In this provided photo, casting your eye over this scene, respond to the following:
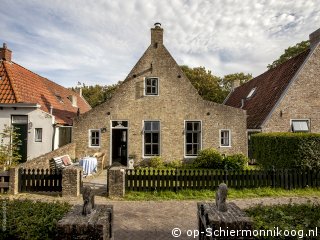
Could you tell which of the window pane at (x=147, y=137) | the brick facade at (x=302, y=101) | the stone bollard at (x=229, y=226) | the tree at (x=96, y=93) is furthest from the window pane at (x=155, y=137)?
the tree at (x=96, y=93)

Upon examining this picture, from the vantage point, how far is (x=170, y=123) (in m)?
17.1

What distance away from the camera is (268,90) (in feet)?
68.9

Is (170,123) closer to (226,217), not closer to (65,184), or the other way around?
(65,184)

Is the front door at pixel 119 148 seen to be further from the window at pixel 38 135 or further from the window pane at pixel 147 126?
the window at pixel 38 135

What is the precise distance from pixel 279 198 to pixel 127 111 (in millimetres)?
10299

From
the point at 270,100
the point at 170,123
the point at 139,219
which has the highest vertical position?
the point at 270,100

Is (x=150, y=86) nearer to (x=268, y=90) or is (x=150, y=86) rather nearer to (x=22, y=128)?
(x=22, y=128)

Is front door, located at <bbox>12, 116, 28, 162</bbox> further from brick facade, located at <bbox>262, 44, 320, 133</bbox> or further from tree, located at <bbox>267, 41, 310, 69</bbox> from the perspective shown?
tree, located at <bbox>267, 41, 310, 69</bbox>

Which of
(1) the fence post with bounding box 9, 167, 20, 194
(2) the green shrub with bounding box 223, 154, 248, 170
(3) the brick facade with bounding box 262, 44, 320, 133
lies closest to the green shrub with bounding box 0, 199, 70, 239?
(1) the fence post with bounding box 9, 167, 20, 194

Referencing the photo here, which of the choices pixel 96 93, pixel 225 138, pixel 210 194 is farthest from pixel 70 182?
pixel 96 93

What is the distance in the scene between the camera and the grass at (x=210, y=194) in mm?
10148

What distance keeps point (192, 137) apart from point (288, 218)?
478 inches

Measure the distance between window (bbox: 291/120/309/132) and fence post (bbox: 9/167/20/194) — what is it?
16.9 m

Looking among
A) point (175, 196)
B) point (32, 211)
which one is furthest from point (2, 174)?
point (175, 196)
